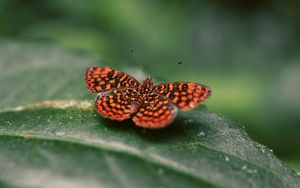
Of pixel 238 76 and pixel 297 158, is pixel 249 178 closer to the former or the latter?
pixel 297 158

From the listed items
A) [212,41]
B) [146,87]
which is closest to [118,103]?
[146,87]

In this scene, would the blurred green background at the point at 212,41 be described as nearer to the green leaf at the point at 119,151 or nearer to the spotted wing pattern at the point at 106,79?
the spotted wing pattern at the point at 106,79

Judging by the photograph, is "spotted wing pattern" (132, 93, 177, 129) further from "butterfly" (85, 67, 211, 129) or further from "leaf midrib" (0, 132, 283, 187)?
"leaf midrib" (0, 132, 283, 187)

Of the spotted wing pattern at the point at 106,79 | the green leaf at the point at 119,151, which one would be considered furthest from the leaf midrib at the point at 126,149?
the spotted wing pattern at the point at 106,79

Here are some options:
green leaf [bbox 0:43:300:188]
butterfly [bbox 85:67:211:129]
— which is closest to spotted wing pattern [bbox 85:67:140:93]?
butterfly [bbox 85:67:211:129]

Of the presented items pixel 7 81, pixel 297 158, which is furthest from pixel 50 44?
pixel 297 158
